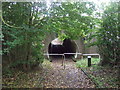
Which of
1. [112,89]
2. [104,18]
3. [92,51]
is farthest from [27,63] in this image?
[92,51]

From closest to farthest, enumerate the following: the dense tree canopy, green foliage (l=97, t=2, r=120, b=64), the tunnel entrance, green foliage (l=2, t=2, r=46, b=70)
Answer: green foliage (l=2, t=2, r=46, b=70) → the dense tree canopy → green foliage (l=97, t=2, r=120, b=64) → the tunnel entrance

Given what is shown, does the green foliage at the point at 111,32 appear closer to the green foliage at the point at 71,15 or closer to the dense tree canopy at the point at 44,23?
the dense tree canopy at the point at 44,23

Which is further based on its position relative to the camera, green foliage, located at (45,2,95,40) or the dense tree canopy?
green foliage, located at (45,2,95,40)

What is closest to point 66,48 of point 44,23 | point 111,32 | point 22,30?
point 111,32

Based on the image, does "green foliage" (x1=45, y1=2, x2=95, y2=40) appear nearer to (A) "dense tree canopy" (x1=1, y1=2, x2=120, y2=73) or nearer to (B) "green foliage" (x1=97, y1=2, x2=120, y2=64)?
(A) "dense tree canopy" (x1=1, y1=2, x2=120, y2=73)

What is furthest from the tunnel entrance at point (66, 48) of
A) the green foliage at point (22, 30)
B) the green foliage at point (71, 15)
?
the green foliage at point (22, 30)

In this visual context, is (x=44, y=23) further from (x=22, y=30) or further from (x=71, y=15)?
(x=71, y=15)

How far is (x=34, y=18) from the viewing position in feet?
17.4

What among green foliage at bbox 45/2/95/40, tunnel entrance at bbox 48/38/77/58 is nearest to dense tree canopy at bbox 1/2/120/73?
green foliage at bbox 45/2/95/40

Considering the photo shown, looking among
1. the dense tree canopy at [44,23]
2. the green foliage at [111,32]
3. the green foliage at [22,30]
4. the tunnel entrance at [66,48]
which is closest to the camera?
the green foliage at [22,30]

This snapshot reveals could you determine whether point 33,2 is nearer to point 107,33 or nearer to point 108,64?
point 107,33

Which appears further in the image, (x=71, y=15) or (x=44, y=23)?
(x=71, y=15)

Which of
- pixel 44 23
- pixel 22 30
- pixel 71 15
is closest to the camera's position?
pixel 22 30

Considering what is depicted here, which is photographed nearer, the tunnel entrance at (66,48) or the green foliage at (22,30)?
the green foliage at (22,30)
